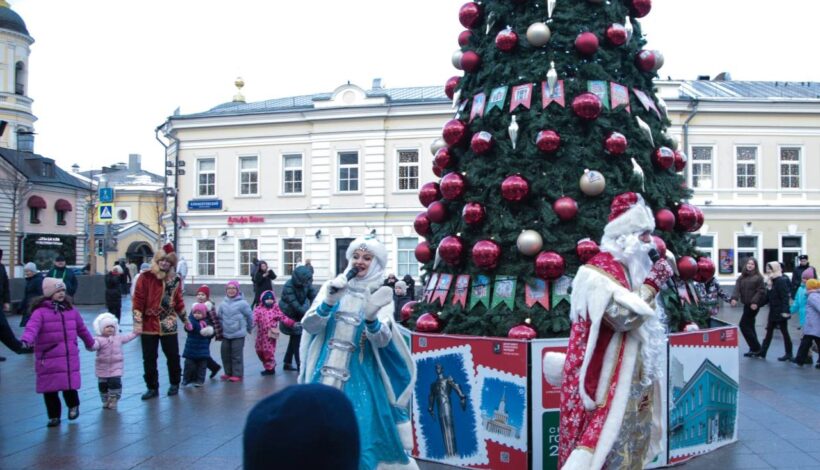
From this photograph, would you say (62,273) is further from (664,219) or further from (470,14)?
(664,219)

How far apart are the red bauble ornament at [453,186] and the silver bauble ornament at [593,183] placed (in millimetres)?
1086

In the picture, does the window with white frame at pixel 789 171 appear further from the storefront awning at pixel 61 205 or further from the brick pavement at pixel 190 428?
the storefront awning at pixel 61 205

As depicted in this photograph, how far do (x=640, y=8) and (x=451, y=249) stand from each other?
2.95 m

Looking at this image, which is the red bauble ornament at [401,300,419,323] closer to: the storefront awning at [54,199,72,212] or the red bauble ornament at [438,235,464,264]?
the red bauble ornament at [438,235,464,264]

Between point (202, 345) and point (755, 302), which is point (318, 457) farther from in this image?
point (755, 302)

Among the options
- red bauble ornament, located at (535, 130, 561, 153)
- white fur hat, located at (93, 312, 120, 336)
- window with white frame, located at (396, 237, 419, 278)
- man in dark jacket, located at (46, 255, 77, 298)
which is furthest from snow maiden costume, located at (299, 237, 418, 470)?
window with white frame, located at (396, 237, 419, 278)

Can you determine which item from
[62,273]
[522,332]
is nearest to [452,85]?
[522,332]

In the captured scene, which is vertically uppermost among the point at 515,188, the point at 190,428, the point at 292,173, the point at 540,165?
the point at 292,173

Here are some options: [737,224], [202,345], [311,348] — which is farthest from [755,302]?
[737,224]

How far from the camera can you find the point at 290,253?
3444 centimetres

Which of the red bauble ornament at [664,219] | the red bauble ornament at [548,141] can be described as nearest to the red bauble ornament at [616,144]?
the red bauble ornament at [548,141]

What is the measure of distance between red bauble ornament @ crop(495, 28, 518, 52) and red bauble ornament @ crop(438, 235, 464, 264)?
176 centimetres

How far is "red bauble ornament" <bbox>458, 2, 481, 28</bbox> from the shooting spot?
23.9ft

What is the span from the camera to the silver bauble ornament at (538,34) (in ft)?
22.0
